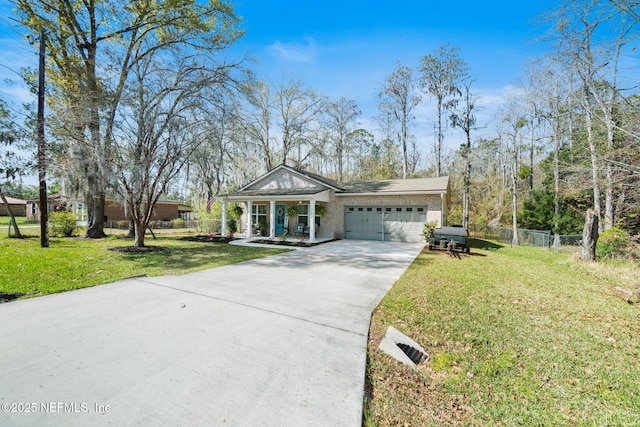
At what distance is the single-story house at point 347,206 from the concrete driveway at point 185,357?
363 inches

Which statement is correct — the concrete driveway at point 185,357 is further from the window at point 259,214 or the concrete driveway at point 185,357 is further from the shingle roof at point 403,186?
the window at point 259,214

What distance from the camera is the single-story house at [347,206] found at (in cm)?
1415

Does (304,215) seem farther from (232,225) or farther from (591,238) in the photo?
(591,238)

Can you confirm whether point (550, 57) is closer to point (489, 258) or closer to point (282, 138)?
point (489, 258)

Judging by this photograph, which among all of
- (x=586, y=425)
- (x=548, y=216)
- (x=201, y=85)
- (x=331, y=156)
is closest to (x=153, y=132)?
(x=201, y=85)

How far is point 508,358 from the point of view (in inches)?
132

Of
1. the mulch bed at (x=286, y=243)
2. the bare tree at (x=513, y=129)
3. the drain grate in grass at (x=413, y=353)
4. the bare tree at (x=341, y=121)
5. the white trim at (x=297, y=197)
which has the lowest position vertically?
the drain grate in grass at (x=413, y=353)

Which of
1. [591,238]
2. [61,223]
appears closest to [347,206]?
[591,238]

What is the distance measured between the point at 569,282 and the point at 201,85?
45.3ft

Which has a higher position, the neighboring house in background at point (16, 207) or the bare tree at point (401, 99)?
the bare tree at point (401, 99)

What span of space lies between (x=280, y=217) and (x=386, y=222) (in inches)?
262

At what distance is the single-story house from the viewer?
1415 cm

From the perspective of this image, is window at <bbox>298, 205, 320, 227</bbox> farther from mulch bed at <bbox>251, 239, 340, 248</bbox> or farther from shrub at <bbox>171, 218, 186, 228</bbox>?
shrub at <bbox>171, 218, 186, 228</bbox>

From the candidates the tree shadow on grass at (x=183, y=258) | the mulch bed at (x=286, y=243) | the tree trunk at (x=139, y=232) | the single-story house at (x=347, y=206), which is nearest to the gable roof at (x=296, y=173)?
the single-story house at (x=347, y=206)
